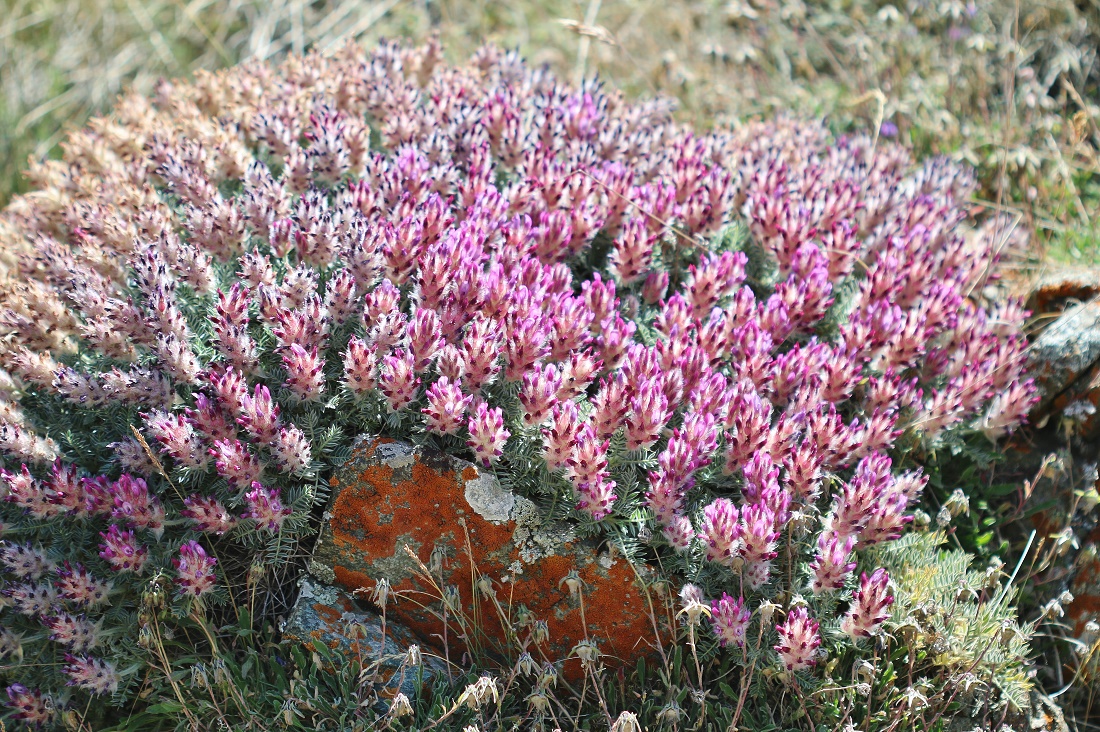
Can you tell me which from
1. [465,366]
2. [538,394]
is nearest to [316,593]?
[465,366]

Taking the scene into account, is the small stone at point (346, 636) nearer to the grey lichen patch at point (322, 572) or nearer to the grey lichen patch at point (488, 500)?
the grey lichen patch at point (322, 572)

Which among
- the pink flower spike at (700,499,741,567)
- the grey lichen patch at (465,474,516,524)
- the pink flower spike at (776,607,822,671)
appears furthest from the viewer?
the grey lichen patch at (465,474,516,524)

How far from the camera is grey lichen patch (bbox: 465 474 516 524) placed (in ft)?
9.79

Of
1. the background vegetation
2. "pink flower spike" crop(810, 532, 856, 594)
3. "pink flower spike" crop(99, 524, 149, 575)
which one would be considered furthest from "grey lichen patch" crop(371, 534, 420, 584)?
the background vegetation

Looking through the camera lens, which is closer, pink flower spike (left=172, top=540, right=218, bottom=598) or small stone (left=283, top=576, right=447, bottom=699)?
pink flower spike (left=172, top=540, right=218, bottom=598)

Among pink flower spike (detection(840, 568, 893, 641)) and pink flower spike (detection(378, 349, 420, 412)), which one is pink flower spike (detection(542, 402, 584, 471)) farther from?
pink flower spike (detection(840, 568, 893, 641))

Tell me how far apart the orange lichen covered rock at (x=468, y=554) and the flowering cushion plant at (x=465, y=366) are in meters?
0.10

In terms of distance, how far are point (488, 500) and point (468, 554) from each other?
19cm

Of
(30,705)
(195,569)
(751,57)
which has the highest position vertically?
(751,57)

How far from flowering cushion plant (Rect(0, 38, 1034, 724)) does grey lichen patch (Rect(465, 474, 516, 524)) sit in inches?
2.5

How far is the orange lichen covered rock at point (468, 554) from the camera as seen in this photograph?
2.99 meters

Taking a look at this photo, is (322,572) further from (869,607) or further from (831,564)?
(869,607)

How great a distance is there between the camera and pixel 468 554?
2.97 metres

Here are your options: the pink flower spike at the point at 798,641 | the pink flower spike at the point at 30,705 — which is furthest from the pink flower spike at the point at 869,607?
the pink flower spike at the point at 30,705
